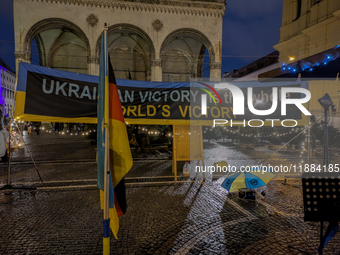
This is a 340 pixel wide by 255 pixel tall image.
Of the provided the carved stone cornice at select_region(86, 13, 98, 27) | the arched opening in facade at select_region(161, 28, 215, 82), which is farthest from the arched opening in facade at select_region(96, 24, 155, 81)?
the carved stone cornice at select_region(86, 13, 98, 27)

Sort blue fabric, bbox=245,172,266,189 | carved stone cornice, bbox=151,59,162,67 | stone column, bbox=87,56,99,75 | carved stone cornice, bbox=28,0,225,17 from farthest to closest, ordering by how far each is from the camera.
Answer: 1. carved stone cornice, bbox=151,59,162,67
2. stone column, bbox=87,56,99,75
3. carved stone cornice, bbox=28,0,225,17
4. blue fabric, bbox=245,172,266,189

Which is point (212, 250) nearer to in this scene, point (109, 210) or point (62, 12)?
point (109, 210)

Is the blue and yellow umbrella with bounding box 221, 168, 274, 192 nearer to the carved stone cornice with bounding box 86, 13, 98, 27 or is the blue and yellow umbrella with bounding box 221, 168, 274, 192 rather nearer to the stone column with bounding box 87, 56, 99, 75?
the stone column with bounding box 87, 56, 99, 75

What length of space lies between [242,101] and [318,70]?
9.45ft

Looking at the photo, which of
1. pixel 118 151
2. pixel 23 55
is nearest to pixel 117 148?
pixel 118 151

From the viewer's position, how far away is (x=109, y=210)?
2986mm

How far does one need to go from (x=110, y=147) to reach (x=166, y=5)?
19994 mm

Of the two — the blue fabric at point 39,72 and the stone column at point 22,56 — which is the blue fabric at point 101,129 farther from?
the stone column at point 22,56

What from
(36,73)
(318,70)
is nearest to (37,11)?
(36,73)

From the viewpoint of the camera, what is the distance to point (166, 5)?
779 inches

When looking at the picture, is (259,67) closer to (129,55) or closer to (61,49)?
(129,55)

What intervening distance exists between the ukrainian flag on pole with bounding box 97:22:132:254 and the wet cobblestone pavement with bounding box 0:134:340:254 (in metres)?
1.29

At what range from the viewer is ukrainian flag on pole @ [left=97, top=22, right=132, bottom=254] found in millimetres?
2768

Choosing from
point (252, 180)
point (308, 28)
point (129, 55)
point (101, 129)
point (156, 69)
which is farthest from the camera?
point (129, 55)
